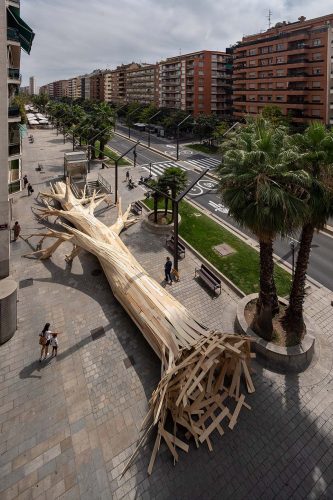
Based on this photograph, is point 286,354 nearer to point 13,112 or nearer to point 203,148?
point 13,112

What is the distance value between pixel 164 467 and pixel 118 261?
397 inches

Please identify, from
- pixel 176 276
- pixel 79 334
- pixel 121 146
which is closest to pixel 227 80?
pixel 121 146

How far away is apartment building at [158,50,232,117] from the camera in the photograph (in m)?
82.4

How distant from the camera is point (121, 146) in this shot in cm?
6719

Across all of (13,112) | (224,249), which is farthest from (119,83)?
(224,249)

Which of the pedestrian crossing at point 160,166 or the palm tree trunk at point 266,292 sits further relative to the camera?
the pedestrian crossing at point 160,166

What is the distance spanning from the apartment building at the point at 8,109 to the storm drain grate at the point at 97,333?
329 inches

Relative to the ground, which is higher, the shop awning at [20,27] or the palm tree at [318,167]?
the shop awning at [20,27]

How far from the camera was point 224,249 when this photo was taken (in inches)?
912

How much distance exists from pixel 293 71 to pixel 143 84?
71484 millimetres

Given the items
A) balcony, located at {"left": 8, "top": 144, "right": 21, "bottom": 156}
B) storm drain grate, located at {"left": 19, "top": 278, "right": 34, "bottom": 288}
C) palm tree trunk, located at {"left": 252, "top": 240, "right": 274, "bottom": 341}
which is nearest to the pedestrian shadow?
storm drain grate, located at {"left": 19, "top": 278, "right": 34, "bottom": 288}

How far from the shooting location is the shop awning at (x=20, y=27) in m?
23.0

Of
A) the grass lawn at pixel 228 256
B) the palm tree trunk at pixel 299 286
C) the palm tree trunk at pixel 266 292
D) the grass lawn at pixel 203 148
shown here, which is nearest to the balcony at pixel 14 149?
the grass lawn at pixel 228 256

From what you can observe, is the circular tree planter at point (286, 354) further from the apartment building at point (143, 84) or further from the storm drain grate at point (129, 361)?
the apartment building at point (143, 84)
